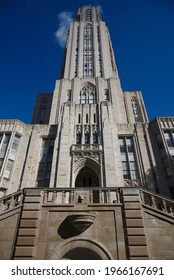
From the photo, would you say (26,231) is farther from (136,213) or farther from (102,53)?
(102,53)

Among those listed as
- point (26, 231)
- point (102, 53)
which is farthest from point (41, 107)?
point (26, 231)

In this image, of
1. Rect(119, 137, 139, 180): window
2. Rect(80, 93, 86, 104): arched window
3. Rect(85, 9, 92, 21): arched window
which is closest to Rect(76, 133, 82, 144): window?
Rect(119, 137, 139, 180): window

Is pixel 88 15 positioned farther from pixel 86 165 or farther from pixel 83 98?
pixel 86 165

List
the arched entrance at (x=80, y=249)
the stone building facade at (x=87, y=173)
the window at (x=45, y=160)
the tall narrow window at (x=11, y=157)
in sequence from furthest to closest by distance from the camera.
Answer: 1. the window at (x=45, y=160)
2. the tall narrow window at (x=11, y=157)
3. the stone building facade at (x=87, y=173)
4. the arched entrance at (x=80, y=249)

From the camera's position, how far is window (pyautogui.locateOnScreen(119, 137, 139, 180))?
73.2 ft

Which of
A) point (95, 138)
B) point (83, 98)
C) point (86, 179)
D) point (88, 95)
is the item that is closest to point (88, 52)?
point (88, 95)

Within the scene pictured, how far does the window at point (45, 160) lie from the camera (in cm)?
2260

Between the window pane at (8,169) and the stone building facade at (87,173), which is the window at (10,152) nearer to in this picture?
the window pane at (8,169)

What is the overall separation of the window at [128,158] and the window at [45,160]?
392 inches

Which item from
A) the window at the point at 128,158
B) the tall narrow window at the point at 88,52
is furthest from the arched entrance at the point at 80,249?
the tall narrow window at the point at 88,52

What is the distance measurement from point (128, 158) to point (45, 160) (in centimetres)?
1132

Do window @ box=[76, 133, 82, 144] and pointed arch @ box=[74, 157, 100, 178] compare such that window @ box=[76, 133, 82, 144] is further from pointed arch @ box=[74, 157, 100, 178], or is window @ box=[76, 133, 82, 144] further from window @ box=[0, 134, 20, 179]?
window @ box=[0, 134, 20, 179]

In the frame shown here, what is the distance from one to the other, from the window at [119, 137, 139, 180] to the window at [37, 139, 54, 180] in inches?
392
